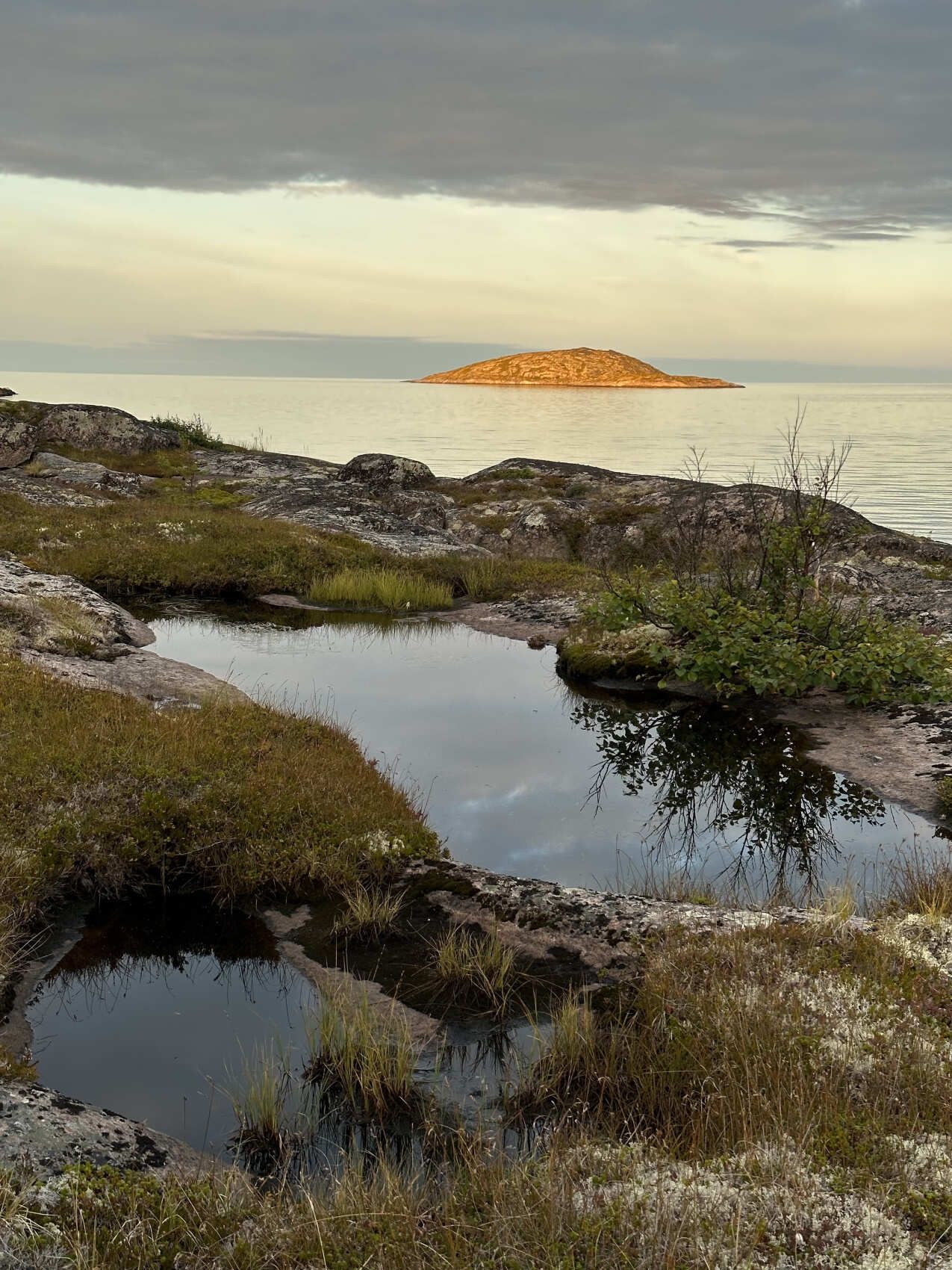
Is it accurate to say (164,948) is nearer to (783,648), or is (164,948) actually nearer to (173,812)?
(173,812)

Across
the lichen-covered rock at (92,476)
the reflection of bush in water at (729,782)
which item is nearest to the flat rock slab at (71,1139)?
the reflection of bush in water at (729,782)

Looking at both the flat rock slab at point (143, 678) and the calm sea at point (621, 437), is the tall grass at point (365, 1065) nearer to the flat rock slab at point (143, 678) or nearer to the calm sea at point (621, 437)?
the flat rock slab at point (143, 678)

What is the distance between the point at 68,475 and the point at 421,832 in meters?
31.9

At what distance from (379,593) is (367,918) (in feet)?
55.1

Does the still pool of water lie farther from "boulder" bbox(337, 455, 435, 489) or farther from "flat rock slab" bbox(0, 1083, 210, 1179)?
"boulder" bbox(337, 455, 435, 489)

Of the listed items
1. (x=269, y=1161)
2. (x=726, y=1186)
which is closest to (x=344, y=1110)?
(x=269, y=1161)

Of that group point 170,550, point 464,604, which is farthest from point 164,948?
point 170,550

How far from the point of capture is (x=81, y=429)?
44031mm

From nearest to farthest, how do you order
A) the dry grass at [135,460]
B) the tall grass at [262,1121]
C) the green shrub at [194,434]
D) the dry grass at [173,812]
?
the tall grass at [262,1121] → the dry grass at [173,812] → the dry grass at [135,460] → the green shrub at [194,434]

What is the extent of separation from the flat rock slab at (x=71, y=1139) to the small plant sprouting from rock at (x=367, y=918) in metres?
2.94

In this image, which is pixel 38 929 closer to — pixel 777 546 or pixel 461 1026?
pixel 461 1026

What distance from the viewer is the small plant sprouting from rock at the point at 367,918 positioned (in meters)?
9.13

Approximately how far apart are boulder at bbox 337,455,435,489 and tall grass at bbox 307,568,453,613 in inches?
546

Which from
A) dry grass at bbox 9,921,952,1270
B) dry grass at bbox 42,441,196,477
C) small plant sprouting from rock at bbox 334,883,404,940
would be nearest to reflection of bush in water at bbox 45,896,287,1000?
small plant sprouting from rock at bbox 334,883,404,940
